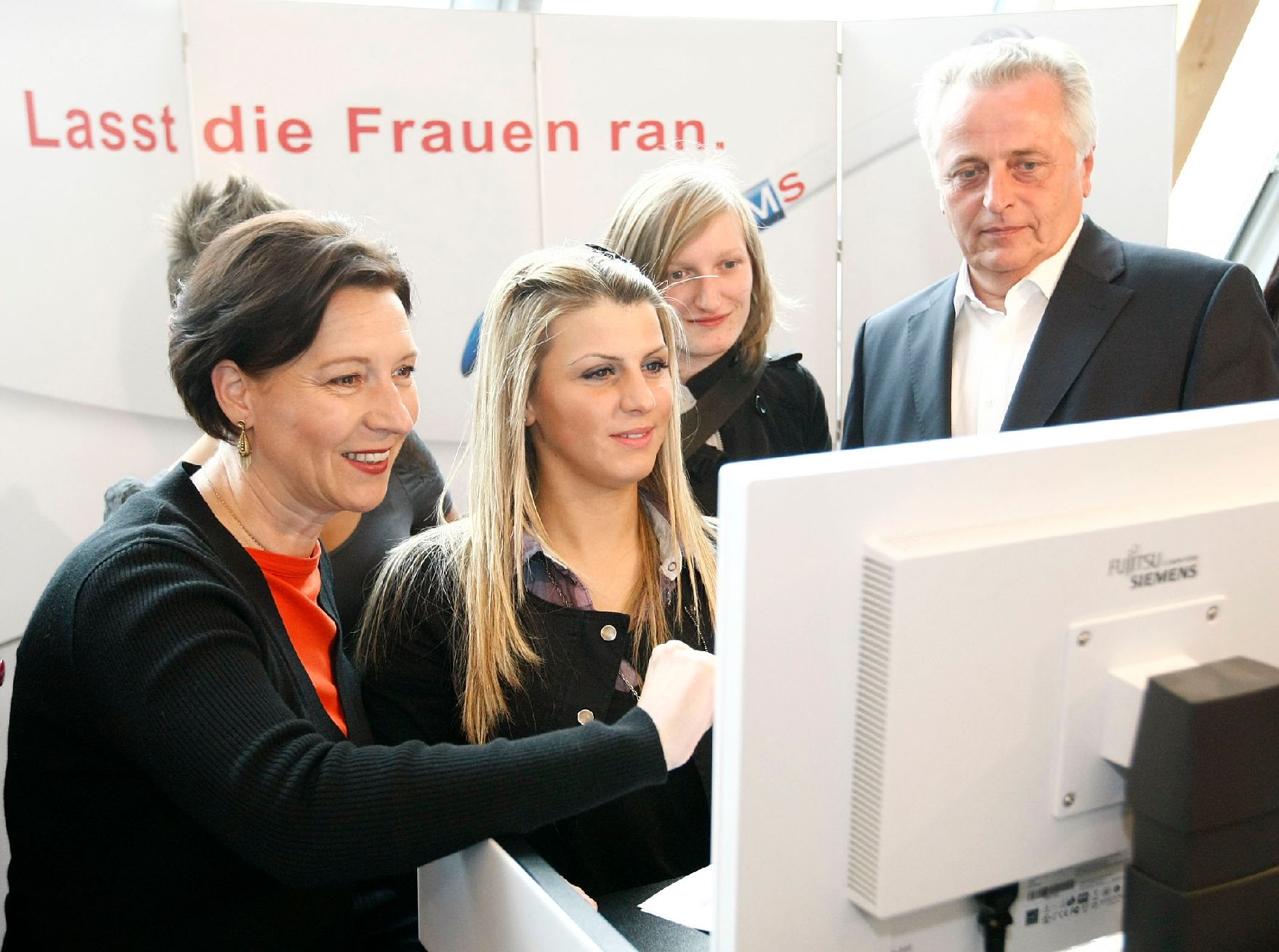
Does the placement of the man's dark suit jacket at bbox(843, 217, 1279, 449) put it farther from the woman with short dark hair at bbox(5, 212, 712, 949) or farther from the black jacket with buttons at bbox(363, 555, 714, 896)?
the woman with short dark hair at bbox(5, 212, 712, 949)

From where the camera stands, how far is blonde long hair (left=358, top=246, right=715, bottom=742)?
1.66m

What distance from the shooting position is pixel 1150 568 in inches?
35.4

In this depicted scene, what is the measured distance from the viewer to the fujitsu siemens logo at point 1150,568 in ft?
2.90

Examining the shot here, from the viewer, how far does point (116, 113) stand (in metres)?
3.10

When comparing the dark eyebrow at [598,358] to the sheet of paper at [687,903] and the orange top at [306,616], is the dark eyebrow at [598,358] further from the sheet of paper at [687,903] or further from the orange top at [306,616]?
the sheet of paper at [687,903]

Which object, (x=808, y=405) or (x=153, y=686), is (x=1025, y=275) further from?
(x=153, y=686)

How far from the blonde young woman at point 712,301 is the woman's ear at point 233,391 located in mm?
1116

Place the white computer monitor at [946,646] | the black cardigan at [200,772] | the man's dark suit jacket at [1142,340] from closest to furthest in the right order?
the white computer monitor at [946,646]
the black cardigan at [200,772]
the man's dark suit jacket at [1142,340]

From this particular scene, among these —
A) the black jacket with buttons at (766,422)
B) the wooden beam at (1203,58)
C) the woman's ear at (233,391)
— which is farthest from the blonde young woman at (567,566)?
the wooden beam at (1203,58)

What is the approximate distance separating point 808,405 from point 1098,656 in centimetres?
189

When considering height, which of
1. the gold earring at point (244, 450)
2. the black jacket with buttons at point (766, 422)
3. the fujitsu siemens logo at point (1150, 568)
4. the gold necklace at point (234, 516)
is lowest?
the black jacket with buttons at point (766, 422)

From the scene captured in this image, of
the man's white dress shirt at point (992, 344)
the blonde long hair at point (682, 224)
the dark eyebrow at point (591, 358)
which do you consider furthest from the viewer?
the blonde long hair at point (682, 224)

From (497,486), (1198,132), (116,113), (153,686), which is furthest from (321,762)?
(1198,132)

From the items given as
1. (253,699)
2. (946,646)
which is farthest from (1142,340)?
(253,699)
